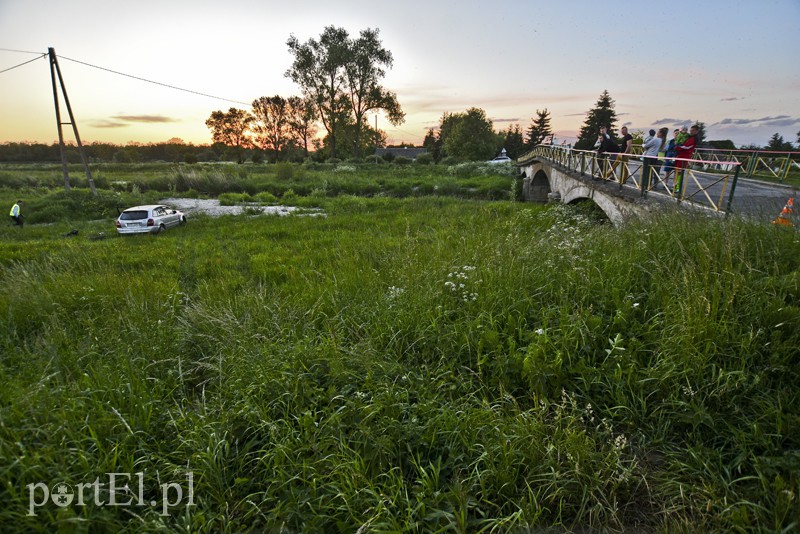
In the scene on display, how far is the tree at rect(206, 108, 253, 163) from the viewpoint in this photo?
8419 centimetres

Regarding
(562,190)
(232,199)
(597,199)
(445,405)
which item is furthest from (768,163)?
(232,199)

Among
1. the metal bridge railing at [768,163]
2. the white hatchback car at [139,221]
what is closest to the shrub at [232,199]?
the white hatchback car at [139,221]

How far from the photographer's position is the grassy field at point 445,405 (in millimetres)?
2162

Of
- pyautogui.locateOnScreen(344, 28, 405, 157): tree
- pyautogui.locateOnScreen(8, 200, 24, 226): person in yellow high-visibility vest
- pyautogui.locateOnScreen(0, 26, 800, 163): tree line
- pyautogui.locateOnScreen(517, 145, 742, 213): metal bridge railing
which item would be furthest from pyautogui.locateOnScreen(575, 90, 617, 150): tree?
pyautogui.locateOnScreen(8, 200, 24, 226): person in yellow high-visibility vest

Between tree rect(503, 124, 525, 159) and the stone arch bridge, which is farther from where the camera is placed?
tree rect(503, 124, 525, 159)

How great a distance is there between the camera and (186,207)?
831 inches

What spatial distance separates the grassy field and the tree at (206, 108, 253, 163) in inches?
3588

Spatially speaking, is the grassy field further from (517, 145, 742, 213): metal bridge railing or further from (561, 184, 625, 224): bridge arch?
(561, 184, 625, 224): bridge arch

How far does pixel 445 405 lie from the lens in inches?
115

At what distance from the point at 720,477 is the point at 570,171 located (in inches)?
685

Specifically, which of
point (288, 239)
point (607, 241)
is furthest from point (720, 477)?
point (288, 239)

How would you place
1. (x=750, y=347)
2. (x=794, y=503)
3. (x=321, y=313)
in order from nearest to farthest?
(x=794, y=503) < (x=750, y=347) < (x=321, y=313)

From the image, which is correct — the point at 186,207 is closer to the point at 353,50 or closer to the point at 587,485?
the point at 587,485

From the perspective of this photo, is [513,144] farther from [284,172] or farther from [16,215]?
[16,215]
